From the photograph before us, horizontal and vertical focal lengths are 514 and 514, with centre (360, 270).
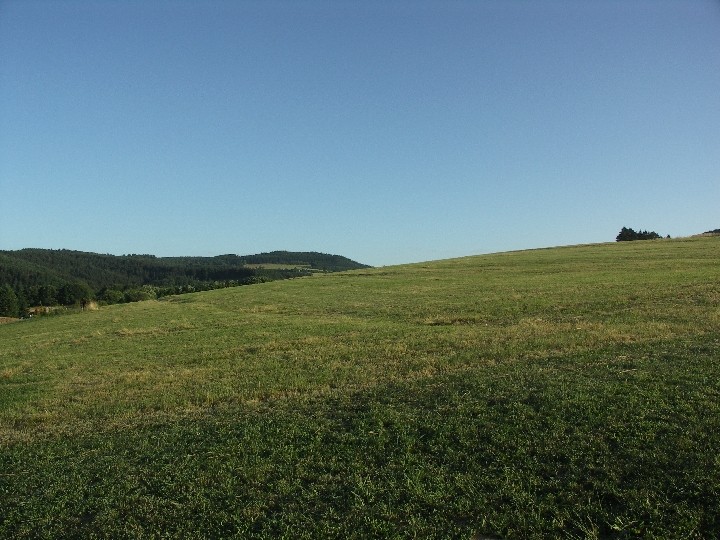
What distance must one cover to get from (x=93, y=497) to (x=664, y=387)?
1174cm

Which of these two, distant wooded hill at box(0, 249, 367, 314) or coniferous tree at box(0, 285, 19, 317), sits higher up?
distant wooded hill at box(0, 249, 367, 314)

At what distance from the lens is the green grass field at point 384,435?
7418 mm

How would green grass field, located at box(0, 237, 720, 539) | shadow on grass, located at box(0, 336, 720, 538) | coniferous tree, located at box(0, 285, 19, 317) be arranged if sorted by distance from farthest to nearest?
coniferous tree, located at box(0, 285, 19, 317), green grass field, located at box(0, 237, 720, 539), shadow on grass, located at box(0, 336, 720, 538)

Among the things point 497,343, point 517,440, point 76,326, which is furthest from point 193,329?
point 517,440

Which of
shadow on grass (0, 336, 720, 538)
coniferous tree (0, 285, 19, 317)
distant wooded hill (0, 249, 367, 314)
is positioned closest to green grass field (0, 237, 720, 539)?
shadow on grass (0, 336, 720, 538)

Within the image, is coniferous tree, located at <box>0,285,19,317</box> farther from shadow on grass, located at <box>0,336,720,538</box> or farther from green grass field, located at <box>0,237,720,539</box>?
shadow on grass, located at <box>0,336,720,538</box>

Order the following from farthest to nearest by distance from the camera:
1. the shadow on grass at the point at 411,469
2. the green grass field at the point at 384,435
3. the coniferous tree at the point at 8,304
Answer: the coniferous tree at the point at 8,304 < the green grass field at the point at 384,435 < the shadow on grass at the point at 411,469

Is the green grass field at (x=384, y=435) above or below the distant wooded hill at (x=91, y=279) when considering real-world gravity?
below

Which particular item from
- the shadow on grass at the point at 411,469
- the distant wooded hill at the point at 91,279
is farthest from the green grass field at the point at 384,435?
the distant wooded hill at the point at 91,279

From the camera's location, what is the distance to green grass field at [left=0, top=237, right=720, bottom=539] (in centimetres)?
742

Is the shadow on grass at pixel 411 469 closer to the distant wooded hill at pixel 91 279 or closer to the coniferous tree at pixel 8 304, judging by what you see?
the distant wooded hill at pixel 91 279

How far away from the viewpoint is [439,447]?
31.0 ft

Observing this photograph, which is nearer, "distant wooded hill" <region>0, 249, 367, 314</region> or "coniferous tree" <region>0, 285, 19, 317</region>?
"coniferous tree" <region>0, 285, 19, 317</region>

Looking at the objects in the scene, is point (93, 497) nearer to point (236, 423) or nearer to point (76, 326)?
point (236, 423)
